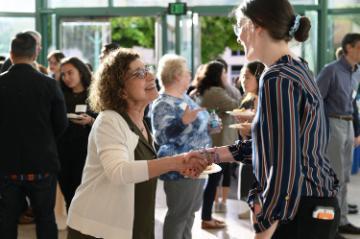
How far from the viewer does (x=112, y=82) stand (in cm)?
267

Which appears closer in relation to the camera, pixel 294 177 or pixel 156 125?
pixel 294 177

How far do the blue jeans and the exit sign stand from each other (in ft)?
17.8

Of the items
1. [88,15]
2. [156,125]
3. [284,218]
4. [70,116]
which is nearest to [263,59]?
[284,218]

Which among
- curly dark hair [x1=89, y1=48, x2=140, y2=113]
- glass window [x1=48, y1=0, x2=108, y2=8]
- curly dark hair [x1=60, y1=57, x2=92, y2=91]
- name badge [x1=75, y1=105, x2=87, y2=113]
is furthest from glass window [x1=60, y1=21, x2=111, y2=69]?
curly dark hair [x1=89, y1=48, x2=140, y2=113]

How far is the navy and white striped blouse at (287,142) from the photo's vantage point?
187 cm

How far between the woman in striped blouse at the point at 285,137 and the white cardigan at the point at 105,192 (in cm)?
67

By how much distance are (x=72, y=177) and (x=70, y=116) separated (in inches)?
26.5

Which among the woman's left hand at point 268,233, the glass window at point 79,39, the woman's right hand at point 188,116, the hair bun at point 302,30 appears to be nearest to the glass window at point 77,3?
the glass window at point 79,39

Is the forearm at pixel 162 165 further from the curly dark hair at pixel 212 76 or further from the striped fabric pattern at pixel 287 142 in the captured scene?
the curly dark hair at pixel 212 76

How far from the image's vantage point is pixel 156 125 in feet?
14.1

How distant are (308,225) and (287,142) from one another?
322 millimetres

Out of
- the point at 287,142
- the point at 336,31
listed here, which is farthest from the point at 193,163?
the point at 336,31

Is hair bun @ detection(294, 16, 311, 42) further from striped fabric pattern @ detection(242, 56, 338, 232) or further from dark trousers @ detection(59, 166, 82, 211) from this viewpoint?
dark trousers @ detection(59, 166, 82, 211)

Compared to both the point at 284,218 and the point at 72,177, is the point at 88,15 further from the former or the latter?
the point at 284,218
